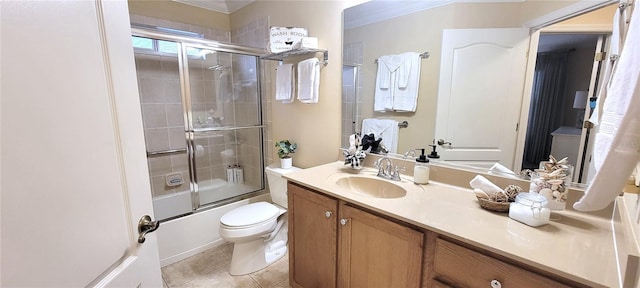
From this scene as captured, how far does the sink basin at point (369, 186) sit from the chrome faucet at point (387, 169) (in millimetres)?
47

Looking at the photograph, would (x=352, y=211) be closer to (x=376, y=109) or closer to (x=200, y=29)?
(x=376, y=109)

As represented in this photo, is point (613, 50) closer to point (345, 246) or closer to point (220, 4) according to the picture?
point (345, 246)

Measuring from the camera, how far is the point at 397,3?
1.61 meters

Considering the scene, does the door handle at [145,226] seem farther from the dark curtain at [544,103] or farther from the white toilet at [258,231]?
the dark curtain at [544,103]

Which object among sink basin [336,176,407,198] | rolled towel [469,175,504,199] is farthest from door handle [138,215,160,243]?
rolled towel [469,175,504,199]

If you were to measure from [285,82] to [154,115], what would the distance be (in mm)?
1422

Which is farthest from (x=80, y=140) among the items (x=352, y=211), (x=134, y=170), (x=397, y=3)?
(x=397, y=3)

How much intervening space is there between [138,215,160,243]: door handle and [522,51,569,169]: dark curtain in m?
1.57

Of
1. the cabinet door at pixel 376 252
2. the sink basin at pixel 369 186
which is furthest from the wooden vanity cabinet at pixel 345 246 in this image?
the sink basin at pixel 369 186

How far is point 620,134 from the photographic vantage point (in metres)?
0.52

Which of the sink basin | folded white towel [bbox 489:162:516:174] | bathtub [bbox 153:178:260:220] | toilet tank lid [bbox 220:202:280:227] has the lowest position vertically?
bathtub [bbox 153:178:260:220]

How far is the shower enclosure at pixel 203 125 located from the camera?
8.05 ft

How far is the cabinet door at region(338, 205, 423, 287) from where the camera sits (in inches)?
41.7

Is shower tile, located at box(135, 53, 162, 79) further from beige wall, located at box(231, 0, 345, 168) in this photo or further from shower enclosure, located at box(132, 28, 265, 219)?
beige wall, located at box(231, 0, 345, 168)
